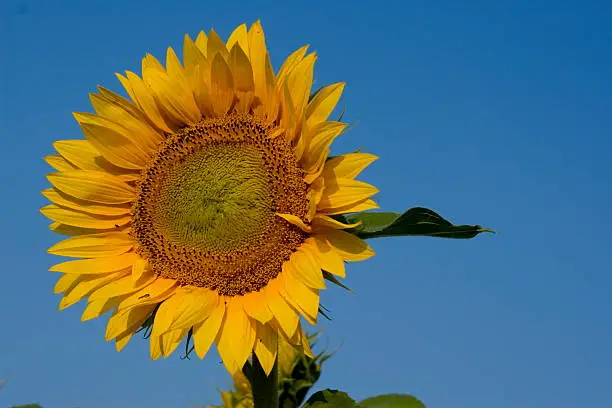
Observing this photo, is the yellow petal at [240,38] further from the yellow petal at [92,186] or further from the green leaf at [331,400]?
the green leaf at [331,400]

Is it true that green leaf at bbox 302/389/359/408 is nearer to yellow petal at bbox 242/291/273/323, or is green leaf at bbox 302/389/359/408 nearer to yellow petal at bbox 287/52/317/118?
yellow petal at bbox 242/291/273/323

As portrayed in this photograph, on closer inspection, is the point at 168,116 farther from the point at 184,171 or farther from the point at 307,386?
the point at 307,386

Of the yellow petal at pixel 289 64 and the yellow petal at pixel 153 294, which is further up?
the yellow petal at pixel 289 64

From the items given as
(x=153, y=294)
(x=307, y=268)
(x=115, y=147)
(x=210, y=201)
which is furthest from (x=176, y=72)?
(x=307, y=268)

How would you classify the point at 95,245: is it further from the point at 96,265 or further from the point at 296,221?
the point at 296,221

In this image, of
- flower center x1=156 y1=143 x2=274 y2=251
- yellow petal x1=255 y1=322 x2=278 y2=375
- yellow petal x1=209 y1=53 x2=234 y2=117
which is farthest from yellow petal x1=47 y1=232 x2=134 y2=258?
yellow petal x1=255 y1=322 x2=278 y2=375

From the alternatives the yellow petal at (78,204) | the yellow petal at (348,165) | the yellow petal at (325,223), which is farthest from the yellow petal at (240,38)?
the yellow petal at (78,204)
